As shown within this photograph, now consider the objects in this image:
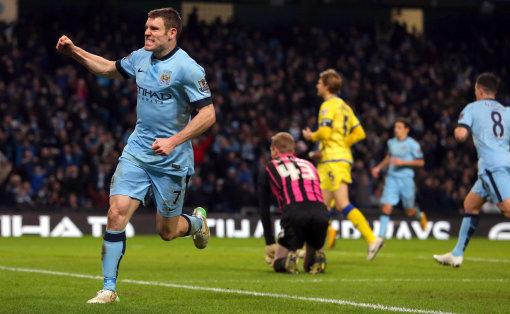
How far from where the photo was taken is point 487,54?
3872cm

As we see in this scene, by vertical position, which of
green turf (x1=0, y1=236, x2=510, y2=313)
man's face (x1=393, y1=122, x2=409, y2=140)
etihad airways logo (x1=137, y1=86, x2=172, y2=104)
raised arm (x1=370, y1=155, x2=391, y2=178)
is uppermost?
etihad airways logo (x1=137, y1=86, x2=172, y2=104)

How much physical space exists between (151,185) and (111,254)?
2.29 feet

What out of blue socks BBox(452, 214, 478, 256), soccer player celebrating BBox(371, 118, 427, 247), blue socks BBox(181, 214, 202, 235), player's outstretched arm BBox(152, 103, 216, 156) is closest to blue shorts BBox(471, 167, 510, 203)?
blue socks BBox(452, 214, 478, 256)

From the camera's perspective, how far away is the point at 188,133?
29.5 feet

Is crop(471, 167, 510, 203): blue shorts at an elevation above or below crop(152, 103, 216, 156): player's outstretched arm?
below

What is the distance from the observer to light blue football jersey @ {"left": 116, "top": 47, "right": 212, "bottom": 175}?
927 centimetres

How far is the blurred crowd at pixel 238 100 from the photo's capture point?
25.8 meters

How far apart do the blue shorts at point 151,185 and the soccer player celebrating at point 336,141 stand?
19.4 feet

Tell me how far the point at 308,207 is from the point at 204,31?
21672 millimetres

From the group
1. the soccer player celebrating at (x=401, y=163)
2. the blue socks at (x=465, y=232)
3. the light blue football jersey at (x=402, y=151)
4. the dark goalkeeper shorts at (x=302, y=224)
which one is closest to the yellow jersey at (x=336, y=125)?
the blue socks at (x=465, y=232)

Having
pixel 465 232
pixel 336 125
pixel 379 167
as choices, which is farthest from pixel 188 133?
pixel 379 167

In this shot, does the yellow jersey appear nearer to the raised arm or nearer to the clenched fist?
the clenched fist

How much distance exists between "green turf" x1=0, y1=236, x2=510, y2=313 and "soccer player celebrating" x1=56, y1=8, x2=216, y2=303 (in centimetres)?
70

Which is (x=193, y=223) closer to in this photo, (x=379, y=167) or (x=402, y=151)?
A: (x=379, y=167)
